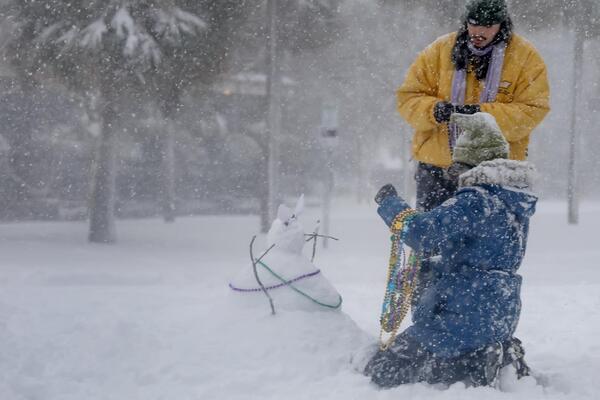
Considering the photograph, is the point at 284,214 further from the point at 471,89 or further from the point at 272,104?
the point at 272,104

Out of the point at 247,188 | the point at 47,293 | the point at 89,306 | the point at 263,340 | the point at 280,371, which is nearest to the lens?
the point at 280,371

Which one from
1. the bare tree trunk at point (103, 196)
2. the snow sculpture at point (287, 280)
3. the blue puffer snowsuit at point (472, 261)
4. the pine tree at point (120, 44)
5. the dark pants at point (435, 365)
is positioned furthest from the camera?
the bare tree trunk at point (103, 196)

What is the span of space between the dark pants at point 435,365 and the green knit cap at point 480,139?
3.07 ft

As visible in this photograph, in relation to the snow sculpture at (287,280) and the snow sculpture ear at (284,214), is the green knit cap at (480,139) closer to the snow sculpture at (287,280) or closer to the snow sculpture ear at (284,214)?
the snow sculpture at (287,280)

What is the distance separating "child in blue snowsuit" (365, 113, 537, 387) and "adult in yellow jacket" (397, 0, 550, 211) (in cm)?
32

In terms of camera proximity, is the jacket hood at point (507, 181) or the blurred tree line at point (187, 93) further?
the blurred tree line at point (187, 93)

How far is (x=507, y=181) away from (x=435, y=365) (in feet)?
3.21

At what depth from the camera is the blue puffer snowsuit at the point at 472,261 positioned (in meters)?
3.21

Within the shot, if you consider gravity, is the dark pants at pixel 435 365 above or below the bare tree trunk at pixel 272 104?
below

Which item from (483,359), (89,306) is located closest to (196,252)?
(89,306)

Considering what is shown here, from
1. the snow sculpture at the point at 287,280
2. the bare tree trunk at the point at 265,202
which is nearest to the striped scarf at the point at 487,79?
the snow sculpture at the point at 287,280

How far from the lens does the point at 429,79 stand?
3.94 metres

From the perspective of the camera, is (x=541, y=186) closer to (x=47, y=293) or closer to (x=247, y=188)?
(x=247, y=188)

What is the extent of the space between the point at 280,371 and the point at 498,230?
135 cm
